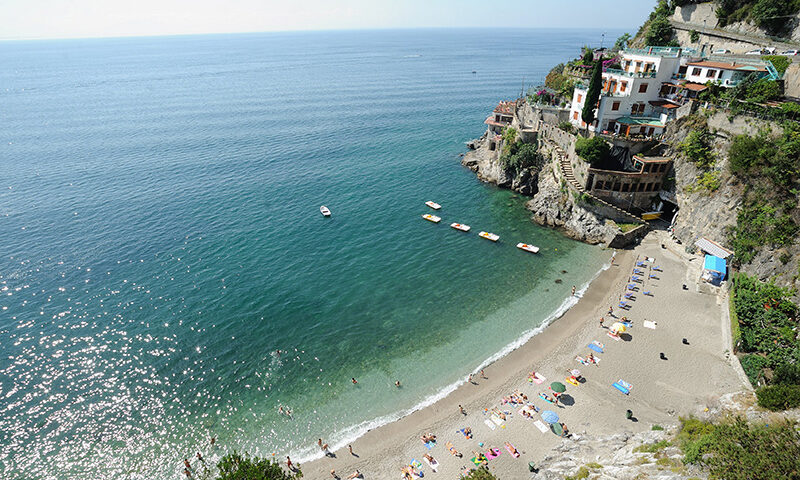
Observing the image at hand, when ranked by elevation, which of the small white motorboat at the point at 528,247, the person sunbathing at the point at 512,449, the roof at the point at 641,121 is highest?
the roof at the point at 641,121

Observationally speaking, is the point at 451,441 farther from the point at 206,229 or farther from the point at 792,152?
the point at 206,229

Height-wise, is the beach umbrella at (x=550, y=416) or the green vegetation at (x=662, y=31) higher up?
A: the green vegetation at (x=662, y=31)

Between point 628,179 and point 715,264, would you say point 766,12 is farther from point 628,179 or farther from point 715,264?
point 715,264

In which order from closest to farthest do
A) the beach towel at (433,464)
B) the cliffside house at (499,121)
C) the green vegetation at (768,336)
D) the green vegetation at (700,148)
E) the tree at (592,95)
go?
the green vegetation at (768,336), the beach towel at (433,464), the green vegetation at (700,148), the tree at (592,95), the cliffside house at (499,121)

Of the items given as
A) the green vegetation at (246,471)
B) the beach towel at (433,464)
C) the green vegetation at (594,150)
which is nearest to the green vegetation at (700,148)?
the green vegetation at (594,150)

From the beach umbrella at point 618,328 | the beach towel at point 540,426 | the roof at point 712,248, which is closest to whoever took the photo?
the beach towel at point 540,426

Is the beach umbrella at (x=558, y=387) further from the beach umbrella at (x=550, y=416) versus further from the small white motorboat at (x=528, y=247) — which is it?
the small white motorboat at (x=528, y=247)

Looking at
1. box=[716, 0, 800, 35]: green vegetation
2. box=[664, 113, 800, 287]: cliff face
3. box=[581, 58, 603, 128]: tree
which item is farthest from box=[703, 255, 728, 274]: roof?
box=[716, 0, 800, 35]: green vegetation
